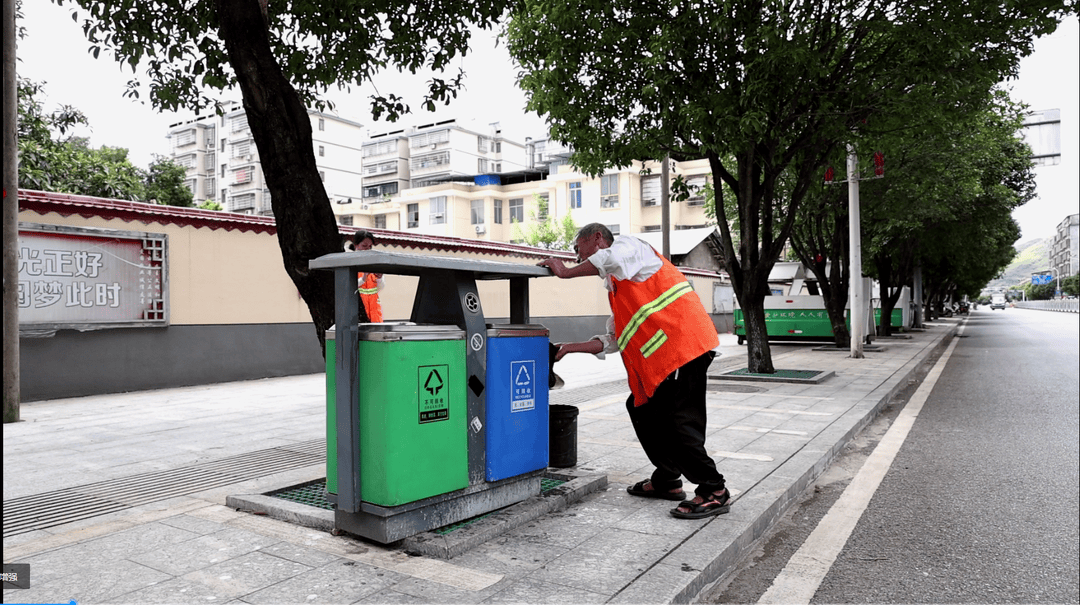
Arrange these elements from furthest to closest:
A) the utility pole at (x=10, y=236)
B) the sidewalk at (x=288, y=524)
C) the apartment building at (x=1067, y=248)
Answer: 1. the apartment building at (x=1067, y=248)
2. the utility pole at (x=10, y=236)
3. the sidewalk at (x=288, y=524)

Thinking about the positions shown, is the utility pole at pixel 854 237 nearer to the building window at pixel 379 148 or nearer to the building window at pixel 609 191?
the building window at pixel 609 191

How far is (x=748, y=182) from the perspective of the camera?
1161cm

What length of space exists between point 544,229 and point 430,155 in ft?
92.5

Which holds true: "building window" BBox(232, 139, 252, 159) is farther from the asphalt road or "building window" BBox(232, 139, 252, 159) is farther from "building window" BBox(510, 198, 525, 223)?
the asphalt road

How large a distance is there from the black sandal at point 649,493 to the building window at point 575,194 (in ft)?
150

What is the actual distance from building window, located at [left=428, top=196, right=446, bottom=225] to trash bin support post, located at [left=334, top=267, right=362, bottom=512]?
51984 mm

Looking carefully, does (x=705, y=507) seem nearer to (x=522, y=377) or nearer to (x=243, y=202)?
(x=522, y=377)

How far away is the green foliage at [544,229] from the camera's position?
4322 centimetres

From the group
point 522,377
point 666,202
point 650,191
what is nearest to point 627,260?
point 522,377

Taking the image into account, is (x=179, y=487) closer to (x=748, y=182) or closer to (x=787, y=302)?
(x=748, y=182)

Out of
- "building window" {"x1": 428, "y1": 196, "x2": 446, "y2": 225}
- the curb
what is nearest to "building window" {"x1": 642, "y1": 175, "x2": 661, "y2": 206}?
"building window" {"x1": 428, "y1": 196, "x2": 446, "y2": 225}

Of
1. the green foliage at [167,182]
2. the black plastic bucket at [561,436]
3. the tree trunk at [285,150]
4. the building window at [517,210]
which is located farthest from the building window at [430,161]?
the black plastic bucket at [561,436]

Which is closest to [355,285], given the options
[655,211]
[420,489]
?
[420,489]

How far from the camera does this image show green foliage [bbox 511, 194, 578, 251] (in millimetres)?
43219
